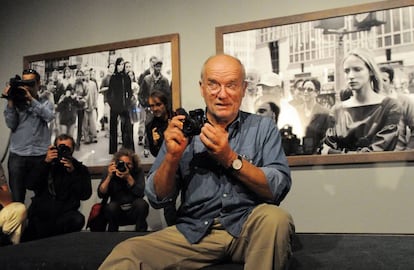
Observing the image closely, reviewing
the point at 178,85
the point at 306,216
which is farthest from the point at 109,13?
the point at 306,216

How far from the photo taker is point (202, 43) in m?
2.91

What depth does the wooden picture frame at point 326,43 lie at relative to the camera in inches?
96.3

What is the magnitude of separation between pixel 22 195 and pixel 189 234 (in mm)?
1994

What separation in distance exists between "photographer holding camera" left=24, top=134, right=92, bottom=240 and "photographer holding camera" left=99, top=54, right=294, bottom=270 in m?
A: 1.37

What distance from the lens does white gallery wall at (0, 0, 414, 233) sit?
8.07 feet

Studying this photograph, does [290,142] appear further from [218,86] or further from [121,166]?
[218,86]

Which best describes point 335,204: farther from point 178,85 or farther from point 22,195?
point 22,195

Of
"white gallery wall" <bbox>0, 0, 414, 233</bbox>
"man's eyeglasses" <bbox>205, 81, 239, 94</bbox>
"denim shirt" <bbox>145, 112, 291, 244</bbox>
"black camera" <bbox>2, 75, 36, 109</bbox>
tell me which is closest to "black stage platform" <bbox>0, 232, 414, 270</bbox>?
"denim shirt" <bbox>145, 112, 291, 244</bbox>

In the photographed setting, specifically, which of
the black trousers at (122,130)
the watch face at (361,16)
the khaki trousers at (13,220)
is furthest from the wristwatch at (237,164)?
the black trousers at (122,130)

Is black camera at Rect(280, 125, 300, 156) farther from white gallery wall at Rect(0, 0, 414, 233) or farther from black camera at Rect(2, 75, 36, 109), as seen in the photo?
black camera at Rect(2, 75, 36, 109)

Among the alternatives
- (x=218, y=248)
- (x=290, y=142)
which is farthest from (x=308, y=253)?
(x=290, y=142)

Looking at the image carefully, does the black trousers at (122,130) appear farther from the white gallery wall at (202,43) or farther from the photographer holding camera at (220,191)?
the photographer holding camera at (220,191)

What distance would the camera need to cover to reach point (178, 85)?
293 cm

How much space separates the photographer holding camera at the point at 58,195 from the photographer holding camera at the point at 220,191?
1.37 m
